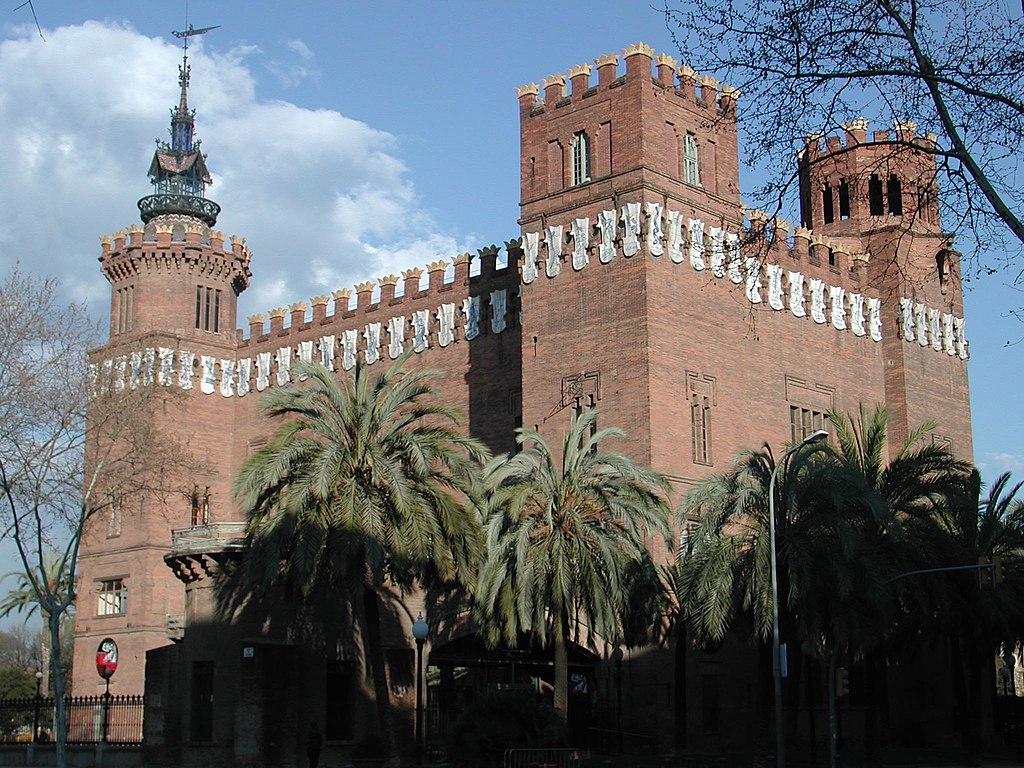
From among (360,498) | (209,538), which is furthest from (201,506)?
(360,498)

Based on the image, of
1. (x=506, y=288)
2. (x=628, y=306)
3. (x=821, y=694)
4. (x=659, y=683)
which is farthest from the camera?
(x=506, y=288)

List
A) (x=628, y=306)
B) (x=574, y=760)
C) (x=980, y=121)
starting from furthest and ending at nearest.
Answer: (x=628, y=306) → (x=574, y=760) → (x=980, y=121)

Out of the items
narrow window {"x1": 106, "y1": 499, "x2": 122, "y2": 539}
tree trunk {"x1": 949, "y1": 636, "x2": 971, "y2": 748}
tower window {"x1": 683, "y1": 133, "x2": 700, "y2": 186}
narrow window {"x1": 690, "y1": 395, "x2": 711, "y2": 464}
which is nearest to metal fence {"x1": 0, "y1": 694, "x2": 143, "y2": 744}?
narrow window {"x1": 106, "y1": 499, "x2": 122, "y2": 539}

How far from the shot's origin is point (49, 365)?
28.1 meters

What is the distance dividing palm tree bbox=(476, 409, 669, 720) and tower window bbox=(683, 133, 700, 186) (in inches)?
419

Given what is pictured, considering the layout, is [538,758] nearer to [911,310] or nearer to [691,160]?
[691,160]

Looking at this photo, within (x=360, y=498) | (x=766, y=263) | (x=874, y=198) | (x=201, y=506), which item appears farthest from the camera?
(x=201, y=506)

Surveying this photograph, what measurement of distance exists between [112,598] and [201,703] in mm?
14008

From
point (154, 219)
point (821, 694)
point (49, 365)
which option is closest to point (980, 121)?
point (49, 365)

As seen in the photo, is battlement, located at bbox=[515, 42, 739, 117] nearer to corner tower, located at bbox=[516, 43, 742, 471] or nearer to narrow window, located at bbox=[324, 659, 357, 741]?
corner tower, located at bbox=[516, 43, 742, 471]

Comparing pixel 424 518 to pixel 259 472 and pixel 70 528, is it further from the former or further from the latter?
pixel 70 528

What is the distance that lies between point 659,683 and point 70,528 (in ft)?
46.3

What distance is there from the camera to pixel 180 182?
52.1 m

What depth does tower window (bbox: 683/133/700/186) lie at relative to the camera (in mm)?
37688
